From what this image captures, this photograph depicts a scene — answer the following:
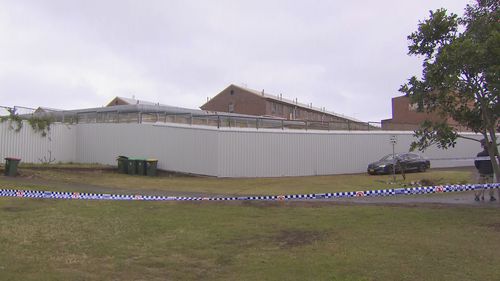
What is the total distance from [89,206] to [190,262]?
6.57m

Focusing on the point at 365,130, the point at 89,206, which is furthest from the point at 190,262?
the point at 365,130

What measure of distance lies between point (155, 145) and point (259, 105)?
48.6 m

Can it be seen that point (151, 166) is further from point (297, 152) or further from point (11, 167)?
point (297, 152)

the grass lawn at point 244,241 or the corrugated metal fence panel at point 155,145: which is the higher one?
the corrugated metal fence panel at point 155,145

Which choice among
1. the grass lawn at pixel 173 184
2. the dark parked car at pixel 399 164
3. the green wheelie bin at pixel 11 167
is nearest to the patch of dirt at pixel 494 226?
the grass lawn at pixel 173 184

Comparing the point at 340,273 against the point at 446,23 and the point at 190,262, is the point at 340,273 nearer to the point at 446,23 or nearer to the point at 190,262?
Result: the point at 190,262

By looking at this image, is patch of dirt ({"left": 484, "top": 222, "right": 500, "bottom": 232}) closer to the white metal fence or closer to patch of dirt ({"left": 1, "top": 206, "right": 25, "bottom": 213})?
patch of dirt ({"left": 1, "top": 206, "right": 25, "bottom": 213})

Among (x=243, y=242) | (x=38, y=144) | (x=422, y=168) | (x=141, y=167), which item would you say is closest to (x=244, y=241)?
(x=243, y=242)

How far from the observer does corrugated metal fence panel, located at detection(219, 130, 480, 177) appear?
1113 inches

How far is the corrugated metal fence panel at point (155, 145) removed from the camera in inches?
1102

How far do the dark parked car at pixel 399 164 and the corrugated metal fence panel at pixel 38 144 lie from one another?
18.7 m

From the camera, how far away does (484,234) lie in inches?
369

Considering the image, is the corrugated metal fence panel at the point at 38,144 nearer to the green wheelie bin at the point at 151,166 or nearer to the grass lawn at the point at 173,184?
the grass lawn at the point at 173,184

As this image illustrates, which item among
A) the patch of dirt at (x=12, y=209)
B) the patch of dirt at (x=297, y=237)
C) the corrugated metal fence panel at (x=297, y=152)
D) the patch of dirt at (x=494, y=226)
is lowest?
the patch of dirt at (x=297, y=237)
